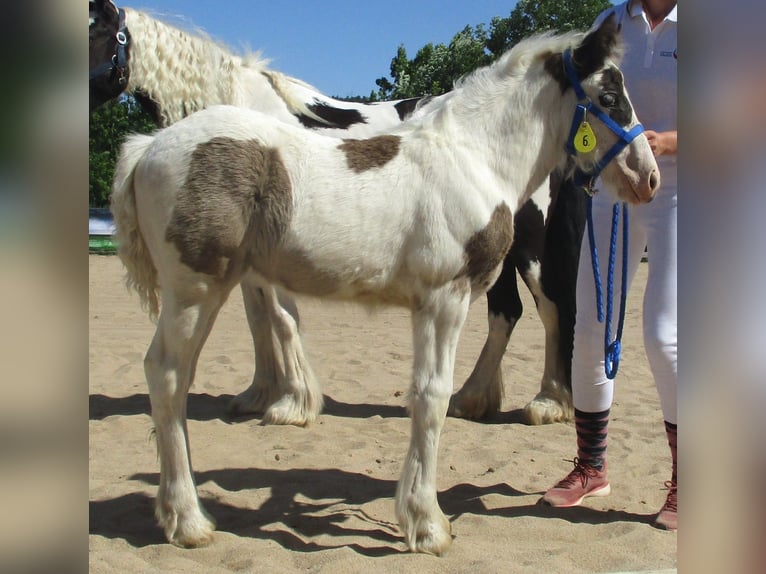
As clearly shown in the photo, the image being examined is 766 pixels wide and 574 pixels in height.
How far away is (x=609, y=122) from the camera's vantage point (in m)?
3.06

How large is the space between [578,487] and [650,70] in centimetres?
188

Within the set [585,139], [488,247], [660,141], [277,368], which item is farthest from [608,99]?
[277,368]

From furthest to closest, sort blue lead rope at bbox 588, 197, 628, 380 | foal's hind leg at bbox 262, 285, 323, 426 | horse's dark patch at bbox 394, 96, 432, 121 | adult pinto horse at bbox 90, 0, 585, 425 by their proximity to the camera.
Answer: horse's dark patch at bbox 394, 96, 432, 121 → foal's hind leg at bbox 262, 285, 323, 426 → adult pinto horse at bbox 90, 0, 585, 425 → blue lead rope at bbox 588, 197, 628, 380

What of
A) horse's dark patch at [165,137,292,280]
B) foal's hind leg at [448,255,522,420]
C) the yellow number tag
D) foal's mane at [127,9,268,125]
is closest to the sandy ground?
foal's hind leg at [448,255,522,420]

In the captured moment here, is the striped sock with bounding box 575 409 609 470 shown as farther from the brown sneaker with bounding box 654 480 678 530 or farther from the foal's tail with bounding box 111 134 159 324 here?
the foal's tail with bounding box 111 134 159 324

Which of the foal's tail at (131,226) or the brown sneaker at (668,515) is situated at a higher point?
the foal's tail at (131,226)

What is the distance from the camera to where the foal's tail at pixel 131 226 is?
291 centimetres

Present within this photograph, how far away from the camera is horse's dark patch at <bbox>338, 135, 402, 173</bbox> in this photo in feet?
9.82

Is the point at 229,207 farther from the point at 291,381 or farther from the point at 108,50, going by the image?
the point at 291,381

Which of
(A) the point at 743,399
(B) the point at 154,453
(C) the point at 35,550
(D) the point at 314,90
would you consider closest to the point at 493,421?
(B) the point at 154,453

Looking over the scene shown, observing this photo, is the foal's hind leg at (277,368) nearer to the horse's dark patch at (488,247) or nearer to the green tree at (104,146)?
the horse's dark patch at (488,247)

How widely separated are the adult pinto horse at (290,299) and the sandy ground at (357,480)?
19 cm

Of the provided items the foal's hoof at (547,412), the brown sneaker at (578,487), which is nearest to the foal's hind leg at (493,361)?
the foal's hoof at (547,412)

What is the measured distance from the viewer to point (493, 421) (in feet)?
16.9
